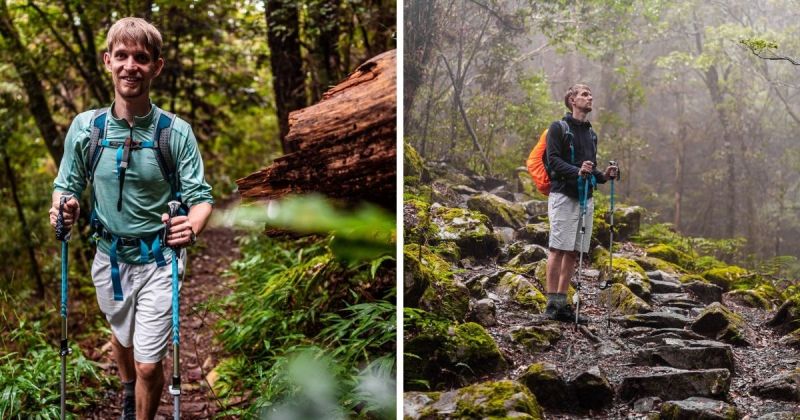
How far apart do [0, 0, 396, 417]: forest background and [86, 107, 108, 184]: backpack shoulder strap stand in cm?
178

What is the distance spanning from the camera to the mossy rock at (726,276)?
296cm

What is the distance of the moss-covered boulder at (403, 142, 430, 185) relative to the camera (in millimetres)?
3352

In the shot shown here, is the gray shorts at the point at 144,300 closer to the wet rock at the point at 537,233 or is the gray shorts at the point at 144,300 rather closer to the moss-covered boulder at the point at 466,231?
the moss-covered boulder at the point at 466,231

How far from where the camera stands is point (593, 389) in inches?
120

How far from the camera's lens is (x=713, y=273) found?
3.00m

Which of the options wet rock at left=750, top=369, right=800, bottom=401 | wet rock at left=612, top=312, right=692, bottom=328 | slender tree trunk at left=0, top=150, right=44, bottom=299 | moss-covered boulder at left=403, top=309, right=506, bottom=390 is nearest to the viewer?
wet rock at left=750, top=369, right=800, bottom=401

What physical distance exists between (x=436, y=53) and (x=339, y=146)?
0.68m

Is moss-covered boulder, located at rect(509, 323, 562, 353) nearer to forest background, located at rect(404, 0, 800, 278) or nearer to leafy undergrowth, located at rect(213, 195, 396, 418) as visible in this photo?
forest background, located at rect(404, 0, 800, 278)

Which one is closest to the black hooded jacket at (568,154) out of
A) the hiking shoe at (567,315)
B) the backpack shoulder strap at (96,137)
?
the hiking shoe at (567,315)

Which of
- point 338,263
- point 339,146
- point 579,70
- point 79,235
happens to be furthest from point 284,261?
point 579,70

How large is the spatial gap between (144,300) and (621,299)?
2139mm

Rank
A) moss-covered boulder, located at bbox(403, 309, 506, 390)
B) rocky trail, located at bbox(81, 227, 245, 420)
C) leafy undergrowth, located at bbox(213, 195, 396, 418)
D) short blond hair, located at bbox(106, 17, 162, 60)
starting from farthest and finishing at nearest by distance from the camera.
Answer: rocky trail, located at bbox(81, 227, 245, 420) → leafy undergrowth, located at bbox(213, 195, 396, 418) → moss-covered boulder, located at bbox(403, 309, 506, 390) → short blond hair, located at bbox(106, 17, 162, 60)

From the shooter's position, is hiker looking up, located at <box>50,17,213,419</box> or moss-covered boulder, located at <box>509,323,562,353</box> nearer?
hiker looking up, located at <box>50,17,213,419</box>

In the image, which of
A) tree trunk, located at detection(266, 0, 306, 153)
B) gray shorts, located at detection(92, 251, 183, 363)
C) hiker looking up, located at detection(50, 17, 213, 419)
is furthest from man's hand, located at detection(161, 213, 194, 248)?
tree trunk, located at detection(266, 0, 306, 153)
